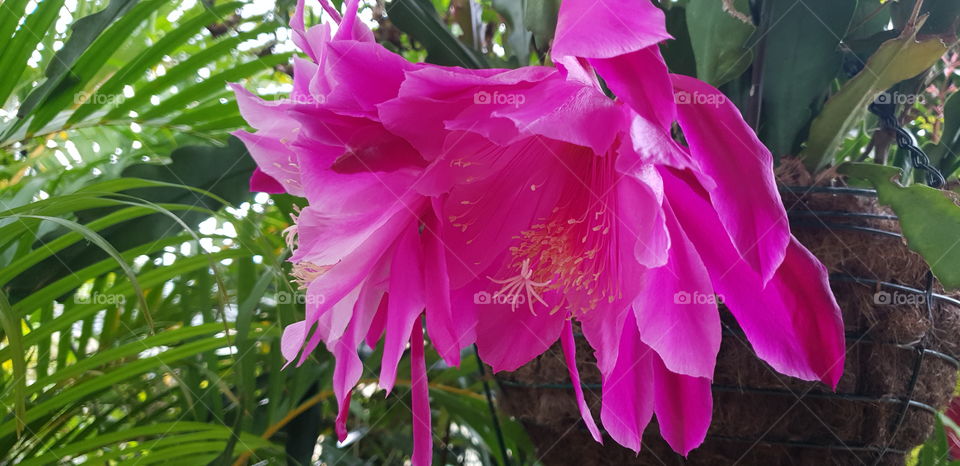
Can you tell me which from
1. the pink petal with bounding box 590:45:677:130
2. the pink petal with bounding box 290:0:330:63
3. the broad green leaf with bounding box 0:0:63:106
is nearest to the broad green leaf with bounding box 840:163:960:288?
the pink petal with bounding box 590:45:677:130

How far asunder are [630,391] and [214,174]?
1.39 feet

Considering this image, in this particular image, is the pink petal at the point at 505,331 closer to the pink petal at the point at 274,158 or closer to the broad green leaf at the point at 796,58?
the pink petal at the point at 274,158

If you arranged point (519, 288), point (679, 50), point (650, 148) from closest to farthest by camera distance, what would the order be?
point (650, 148), point (519, 288), point (679, 50)

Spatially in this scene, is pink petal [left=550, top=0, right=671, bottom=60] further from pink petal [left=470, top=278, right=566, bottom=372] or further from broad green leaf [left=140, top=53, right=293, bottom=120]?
broad green leaf [left=140, top=53, right=293, bottom=120]

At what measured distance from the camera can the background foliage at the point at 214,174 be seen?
0.45 m

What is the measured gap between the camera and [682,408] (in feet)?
1.15

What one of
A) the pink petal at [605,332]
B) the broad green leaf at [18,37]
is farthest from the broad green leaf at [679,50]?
the broad green leaf at [18,37]

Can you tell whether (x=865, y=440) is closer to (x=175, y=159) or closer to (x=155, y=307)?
(x=175, y=159)

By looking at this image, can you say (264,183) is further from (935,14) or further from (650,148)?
(935,14)

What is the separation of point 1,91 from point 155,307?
322 mm

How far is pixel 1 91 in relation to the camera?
580mm

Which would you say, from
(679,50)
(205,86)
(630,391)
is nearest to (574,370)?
(630,391)

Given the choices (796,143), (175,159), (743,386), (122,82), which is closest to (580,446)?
(743,386)

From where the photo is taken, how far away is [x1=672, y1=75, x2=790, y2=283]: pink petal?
0.27 m
